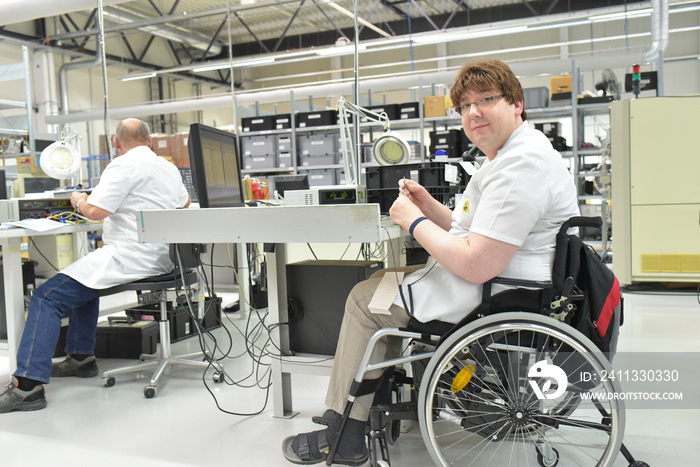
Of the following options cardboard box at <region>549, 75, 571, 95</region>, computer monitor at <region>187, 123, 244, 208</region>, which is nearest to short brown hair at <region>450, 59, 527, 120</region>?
computer monitor at <region>187, 123, 244, 208</region>

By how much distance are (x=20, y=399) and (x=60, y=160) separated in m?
1.61

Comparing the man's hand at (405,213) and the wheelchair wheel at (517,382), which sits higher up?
the man's hand at (405,213)

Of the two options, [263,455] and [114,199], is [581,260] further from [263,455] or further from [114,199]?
[114,199]

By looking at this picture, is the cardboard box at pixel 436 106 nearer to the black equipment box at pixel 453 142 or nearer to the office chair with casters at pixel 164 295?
the black equipment box at pixel 453 142

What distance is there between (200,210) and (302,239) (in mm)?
356

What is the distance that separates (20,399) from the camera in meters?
2.19

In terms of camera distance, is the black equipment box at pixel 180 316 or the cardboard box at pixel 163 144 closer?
the black equipment box at pixel 180 316

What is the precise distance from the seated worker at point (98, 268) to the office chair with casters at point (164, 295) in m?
0.05

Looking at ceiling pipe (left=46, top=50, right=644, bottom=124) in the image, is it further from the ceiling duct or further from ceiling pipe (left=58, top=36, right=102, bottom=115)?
the ceiling duct

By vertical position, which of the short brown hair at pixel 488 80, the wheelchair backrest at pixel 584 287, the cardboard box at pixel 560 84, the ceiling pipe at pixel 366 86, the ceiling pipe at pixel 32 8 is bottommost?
the wheelchair backrest at pixel 584 287

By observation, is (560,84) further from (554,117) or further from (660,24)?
(660,24)

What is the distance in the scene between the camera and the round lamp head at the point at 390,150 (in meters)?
2.42

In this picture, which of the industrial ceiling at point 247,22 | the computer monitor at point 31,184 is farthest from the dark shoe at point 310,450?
the industrial ceiling at point 247,22

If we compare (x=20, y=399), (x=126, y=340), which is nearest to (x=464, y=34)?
(x=126, y=340)
